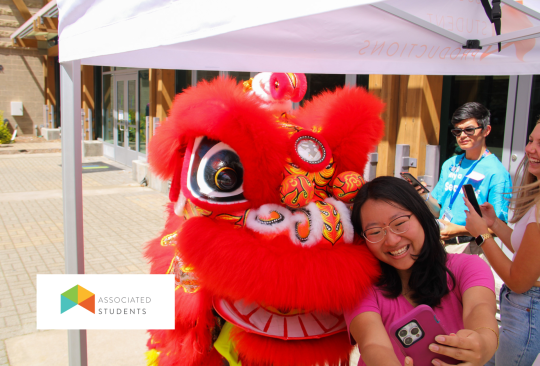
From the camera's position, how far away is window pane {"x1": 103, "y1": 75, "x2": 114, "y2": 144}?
563 inches

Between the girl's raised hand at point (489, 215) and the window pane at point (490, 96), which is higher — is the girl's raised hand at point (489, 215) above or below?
below

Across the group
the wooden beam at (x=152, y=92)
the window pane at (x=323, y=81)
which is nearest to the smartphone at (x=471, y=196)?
the window pane at (x=323, y=81)

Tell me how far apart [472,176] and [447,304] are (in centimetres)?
174

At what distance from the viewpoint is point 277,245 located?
5.11ft

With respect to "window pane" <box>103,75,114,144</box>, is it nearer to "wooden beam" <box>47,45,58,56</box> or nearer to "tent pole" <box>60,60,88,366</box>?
"wooden beam" <box>47,45,58,56</box>

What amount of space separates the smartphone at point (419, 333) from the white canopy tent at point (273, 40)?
913mm

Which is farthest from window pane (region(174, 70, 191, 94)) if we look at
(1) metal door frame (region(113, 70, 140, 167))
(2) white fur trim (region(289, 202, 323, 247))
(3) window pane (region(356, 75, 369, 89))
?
(2) white fur trim (region(289, 202, 323, 247))

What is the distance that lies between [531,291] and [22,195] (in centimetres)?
899

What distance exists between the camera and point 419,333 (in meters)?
1.25

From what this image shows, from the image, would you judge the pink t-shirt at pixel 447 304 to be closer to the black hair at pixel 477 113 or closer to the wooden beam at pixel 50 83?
the black hair at pixel 477 113

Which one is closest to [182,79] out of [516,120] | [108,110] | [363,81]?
[363,81]

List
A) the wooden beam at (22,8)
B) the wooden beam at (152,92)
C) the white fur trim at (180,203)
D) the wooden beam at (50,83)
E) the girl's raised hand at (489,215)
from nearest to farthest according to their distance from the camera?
the white fur trim at (180,203) → the girl's raised hand at (489,215) → the wooden beam at (152,92) → the wooden beam at (22,8) → the wooden beam at (50,83)

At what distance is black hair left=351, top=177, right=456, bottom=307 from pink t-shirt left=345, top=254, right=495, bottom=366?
0.03 m

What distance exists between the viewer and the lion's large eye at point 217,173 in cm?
166
